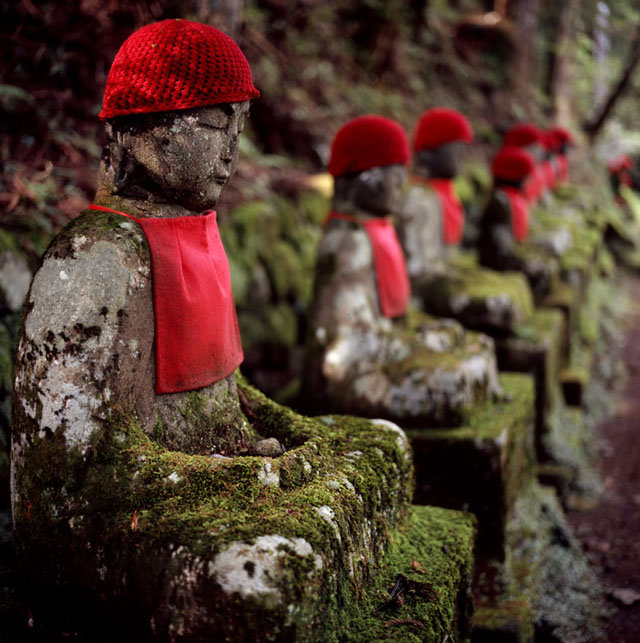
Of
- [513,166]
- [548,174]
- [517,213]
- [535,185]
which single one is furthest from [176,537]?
[548,174]

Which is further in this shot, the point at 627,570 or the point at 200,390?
the point at 627,570

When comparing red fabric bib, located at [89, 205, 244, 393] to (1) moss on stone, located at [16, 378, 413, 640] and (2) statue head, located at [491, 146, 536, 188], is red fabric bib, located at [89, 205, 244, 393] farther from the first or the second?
(2) statue head, located at [491, 146, 536, 188]

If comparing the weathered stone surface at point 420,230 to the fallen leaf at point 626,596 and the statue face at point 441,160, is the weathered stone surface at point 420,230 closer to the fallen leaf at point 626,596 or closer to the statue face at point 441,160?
the statue face at point 441,160

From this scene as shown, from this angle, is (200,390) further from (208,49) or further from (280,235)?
(280,235)

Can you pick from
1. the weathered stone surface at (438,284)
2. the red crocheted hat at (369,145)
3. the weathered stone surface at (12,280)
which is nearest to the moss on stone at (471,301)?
the weathered stone surface at (438,284)

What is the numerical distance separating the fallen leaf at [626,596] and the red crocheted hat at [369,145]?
8.84ft

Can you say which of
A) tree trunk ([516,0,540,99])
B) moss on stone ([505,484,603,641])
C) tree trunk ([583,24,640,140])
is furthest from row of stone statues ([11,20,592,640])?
tree trunk ([516,0,540,99])

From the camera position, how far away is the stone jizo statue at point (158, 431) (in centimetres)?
178

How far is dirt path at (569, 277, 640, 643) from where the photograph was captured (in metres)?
3.74

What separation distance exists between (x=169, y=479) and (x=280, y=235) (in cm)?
414

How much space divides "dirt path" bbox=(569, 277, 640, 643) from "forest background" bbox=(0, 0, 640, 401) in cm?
218

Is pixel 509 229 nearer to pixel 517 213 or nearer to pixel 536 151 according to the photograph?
pixel 517 213

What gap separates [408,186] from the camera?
5.26m

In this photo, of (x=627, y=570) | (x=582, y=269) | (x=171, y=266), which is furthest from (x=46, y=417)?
(x=582, y=269)
